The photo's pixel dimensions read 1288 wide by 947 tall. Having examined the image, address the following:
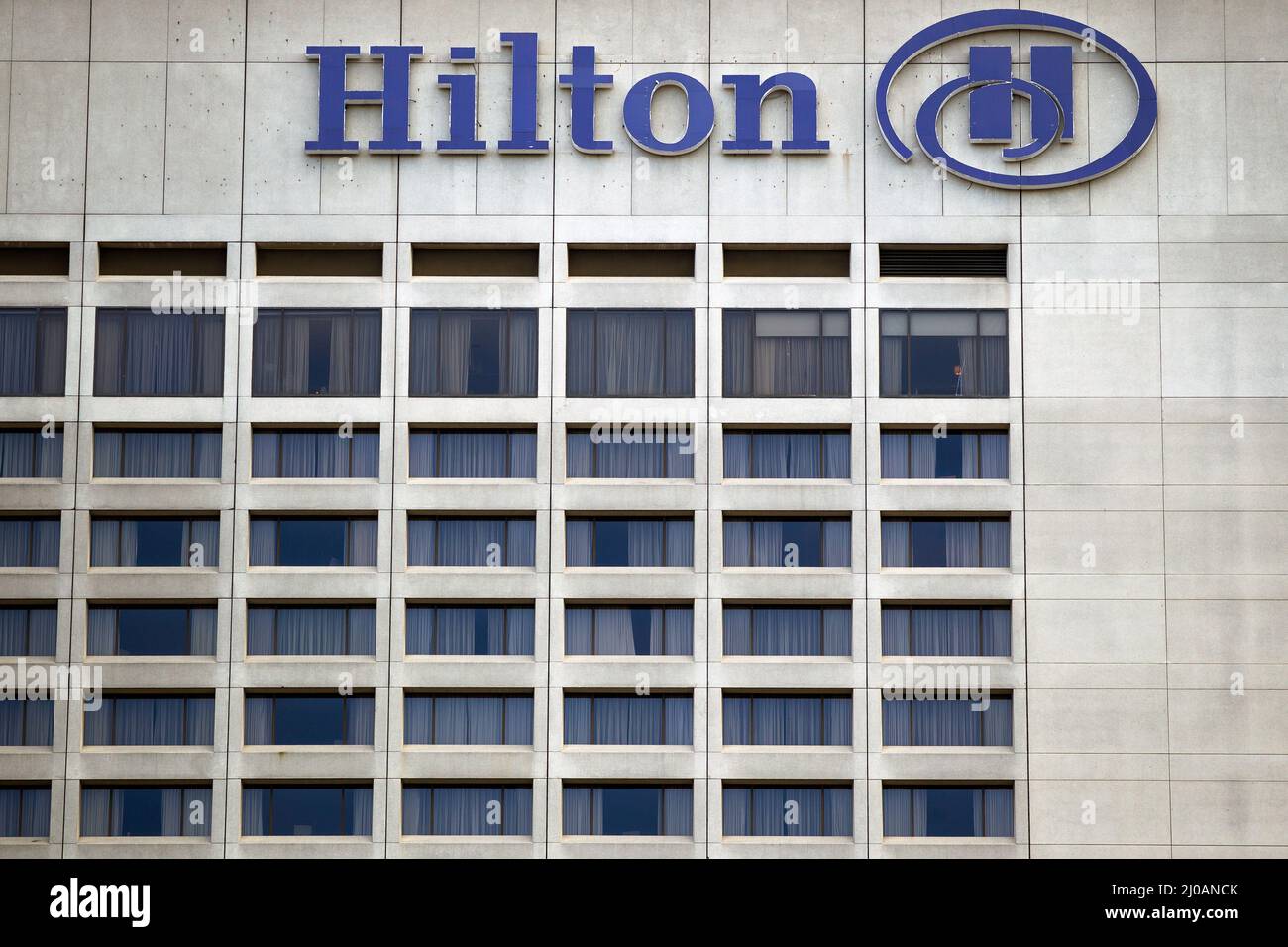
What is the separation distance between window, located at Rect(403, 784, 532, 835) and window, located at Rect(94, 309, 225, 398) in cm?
1155

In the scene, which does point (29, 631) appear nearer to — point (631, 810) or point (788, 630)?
point (631, 810)

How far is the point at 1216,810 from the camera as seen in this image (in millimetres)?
40938

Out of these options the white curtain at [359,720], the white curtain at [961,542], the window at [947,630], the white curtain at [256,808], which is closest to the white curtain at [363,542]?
the white curtain at [359,720]

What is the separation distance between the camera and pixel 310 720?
4191 centimetres

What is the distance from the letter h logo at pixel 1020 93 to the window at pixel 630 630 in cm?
1402

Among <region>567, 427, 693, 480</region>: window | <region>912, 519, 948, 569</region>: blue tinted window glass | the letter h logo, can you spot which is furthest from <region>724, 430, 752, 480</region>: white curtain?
the letter h logo

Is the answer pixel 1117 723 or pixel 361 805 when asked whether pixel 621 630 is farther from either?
pixel 1117 723

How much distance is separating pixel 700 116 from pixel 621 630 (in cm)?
1282

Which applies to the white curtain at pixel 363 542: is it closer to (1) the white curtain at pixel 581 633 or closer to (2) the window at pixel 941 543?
(1) the white curtain at pixel 581 633

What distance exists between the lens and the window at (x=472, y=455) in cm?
4256

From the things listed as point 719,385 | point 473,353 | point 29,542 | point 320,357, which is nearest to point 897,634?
point 719,385

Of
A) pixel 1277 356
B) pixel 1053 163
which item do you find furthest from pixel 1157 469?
pixel 1053 163
